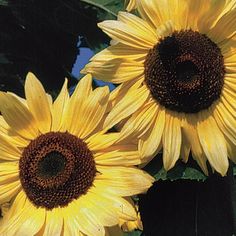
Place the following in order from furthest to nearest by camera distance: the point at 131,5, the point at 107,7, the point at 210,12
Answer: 1. the point at 107,7
2. the point at 131,5
3. the point at 210,12

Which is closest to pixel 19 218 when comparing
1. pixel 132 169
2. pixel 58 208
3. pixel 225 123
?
pixel 58 208

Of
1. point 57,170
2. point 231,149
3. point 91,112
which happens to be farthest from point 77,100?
point 231,149

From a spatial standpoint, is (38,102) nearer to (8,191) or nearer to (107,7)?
(8,191)

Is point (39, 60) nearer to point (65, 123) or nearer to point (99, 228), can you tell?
point (65, 123)

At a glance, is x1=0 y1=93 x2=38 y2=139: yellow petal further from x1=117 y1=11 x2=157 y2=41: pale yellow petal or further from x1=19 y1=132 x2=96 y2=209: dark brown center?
x1=117 y1=11 x2=157 y2=41: pale yellow petal

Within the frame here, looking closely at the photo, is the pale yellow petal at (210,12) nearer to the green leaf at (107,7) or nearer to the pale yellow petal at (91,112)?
the pale yellow petal at (91,112)
